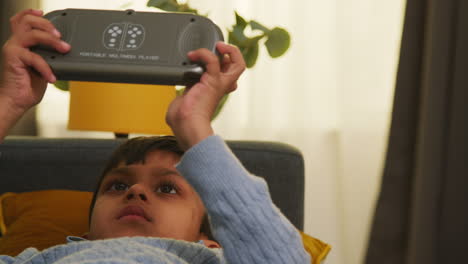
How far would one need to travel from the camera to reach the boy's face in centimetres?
99

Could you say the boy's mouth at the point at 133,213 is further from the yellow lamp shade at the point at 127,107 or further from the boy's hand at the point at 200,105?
the yellow lamp shade at the point at 127,107

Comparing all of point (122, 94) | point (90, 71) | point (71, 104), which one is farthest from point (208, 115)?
point (71, 104)

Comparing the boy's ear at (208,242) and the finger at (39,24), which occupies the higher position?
the finger at (39,24)

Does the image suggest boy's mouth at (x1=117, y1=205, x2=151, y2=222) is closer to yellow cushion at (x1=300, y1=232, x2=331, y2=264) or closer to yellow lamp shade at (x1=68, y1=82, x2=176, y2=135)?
yellow cushion at (x1=300, y1=232, x2=331, y2=264)

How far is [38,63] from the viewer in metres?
0.78

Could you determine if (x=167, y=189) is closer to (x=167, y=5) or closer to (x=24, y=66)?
(x=24, y=66)

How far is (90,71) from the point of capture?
77 centimetres

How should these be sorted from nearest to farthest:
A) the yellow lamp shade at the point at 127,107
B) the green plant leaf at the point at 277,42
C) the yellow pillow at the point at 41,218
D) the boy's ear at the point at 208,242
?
the boy's ear at the point at 208,242 → the yellow pillow at the point at 41,218 → the yellow lamp shade at the point at 127,107 → the green plant leaf at the point at 277,42

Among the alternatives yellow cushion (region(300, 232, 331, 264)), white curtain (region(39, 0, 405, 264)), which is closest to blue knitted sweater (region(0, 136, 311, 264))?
yellow cushion (region(300, 232, 331, 264))

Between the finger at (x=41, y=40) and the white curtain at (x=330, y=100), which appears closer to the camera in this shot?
the finger at (x=41, y=40)

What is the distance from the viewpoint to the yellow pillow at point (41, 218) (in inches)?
49.0

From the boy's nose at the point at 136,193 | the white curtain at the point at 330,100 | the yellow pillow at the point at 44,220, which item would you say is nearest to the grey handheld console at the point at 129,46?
the boy's nose at the point at 136,193

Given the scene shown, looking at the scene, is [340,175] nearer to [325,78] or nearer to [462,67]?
[325,78]

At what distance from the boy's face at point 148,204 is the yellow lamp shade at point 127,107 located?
0.47 meters
